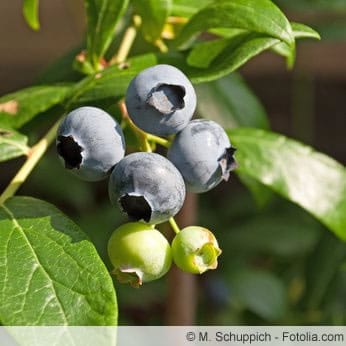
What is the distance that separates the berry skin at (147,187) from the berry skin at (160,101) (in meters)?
0.04

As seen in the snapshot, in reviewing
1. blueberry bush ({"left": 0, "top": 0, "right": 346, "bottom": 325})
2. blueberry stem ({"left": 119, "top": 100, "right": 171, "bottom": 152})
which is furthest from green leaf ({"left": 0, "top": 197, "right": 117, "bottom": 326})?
blueberry stem ({"left": 119, "top": 100, "right": 171, "bottom": 152})

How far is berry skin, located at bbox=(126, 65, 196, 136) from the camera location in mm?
726

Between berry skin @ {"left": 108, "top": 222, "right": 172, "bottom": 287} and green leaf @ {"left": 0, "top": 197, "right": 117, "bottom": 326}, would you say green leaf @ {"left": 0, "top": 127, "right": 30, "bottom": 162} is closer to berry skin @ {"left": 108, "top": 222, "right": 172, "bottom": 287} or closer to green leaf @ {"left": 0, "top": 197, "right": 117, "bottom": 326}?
green leaf @ {"left": 0, "top": 197, "right": 117, "bottom": 326}

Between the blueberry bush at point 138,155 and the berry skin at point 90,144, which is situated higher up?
the berry skin at point 90,144

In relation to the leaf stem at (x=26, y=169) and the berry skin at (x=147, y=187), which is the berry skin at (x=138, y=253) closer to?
the berry skin at (x=147, y=187)

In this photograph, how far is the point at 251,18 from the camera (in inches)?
31.4

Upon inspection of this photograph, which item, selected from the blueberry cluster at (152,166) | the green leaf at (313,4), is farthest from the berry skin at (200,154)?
the green leaf at (313,4)

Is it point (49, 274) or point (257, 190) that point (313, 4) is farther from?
point (49, 274)

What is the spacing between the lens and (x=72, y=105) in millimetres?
900

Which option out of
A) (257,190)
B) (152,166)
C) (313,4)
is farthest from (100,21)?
(313,4)

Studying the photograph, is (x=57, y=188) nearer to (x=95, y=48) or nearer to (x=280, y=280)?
(x=280, y=280)

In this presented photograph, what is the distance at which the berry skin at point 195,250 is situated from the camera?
71 cm

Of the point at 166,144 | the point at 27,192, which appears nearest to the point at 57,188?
the point at 27,192

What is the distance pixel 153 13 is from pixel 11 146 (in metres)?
0.23
